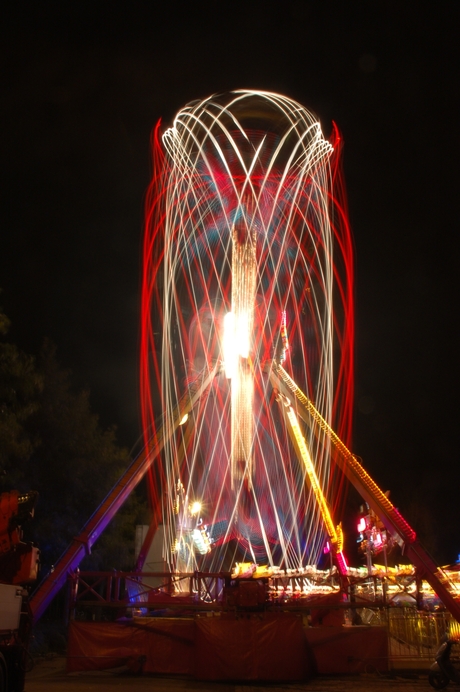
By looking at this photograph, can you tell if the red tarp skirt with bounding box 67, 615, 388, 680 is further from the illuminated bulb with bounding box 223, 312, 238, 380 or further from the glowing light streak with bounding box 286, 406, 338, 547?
the glowing light streak with bounding box 286, 406, 338, 547

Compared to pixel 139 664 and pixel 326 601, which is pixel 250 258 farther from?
pixel 139 664

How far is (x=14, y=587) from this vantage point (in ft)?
36.5

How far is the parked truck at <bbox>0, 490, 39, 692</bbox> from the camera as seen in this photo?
34.4ft

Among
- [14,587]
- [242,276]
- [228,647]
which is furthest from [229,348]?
[14,587]

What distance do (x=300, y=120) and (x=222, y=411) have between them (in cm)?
1596

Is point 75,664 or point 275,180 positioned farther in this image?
point 275,180

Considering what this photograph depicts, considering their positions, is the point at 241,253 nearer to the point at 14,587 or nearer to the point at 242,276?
the point at 242,276

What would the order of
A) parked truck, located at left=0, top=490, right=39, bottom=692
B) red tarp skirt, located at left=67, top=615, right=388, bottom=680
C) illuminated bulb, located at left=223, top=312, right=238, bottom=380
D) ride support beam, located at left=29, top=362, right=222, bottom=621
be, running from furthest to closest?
1. illuminated bulb, located at left=223, top=312, right=238, bottom=380
2. ride support beam, located at left=29, top=362, right=222, bottom=621
3. red tarp skirt, located at left=67, top=615, right=388, bottom=680
4. parked truck, located at left=0, top=490, right=39, bottom=692

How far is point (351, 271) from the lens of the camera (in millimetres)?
25078

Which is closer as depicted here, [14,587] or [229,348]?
[14,587]

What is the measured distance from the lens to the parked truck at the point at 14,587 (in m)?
10.5

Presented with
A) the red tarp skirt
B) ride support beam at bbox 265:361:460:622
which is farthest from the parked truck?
ride support beam at bbox 265:361:460:622

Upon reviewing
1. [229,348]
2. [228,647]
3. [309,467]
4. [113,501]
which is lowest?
[228,647]

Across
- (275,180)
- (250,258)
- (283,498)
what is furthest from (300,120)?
(283,498)
